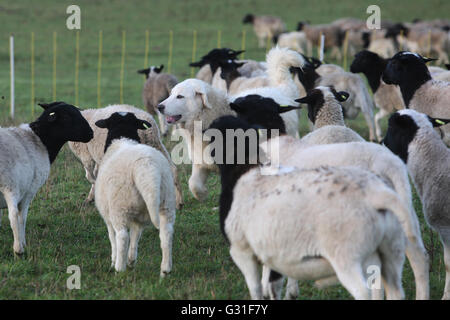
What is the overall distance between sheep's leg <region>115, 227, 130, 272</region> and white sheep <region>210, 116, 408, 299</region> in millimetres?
1403

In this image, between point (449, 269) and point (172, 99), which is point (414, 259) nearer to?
point (449, 269)

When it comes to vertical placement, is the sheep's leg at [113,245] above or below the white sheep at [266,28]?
below

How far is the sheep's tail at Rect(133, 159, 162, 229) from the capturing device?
5.45 m

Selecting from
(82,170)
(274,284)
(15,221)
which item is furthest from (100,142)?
(274,284)

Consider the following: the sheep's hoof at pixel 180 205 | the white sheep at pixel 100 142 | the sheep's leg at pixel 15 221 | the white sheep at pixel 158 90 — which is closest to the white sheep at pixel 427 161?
the white sheep at pixel 100 142

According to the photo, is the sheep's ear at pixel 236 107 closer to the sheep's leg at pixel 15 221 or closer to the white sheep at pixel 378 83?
the sheep's leg at pixel 15 221

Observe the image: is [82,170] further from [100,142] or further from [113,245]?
[113,245]

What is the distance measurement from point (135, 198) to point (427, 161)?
246 cm

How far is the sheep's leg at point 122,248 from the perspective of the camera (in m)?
5.62

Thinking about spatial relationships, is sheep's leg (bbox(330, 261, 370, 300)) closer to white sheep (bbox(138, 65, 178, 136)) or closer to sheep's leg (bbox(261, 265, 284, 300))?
sheep's leg (bbox(261, 265, 284, 300))

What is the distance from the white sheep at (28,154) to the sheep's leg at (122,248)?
1.11 metres
